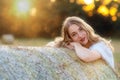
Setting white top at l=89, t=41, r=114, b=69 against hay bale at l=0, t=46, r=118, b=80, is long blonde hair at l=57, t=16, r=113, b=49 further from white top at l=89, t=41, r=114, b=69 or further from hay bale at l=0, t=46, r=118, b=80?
hay bale at l=0, t=46, r=118, b=80

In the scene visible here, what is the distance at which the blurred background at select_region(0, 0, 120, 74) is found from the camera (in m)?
24.5

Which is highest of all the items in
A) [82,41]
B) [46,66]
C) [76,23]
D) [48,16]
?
[76,23]

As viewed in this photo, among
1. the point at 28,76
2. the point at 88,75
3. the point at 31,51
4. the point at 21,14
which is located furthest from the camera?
the point at 21,14

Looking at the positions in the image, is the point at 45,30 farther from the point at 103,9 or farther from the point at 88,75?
the point at 88,75

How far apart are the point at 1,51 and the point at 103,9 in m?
19.9

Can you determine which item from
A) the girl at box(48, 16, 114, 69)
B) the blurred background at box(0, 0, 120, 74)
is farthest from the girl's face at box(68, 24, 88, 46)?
the blurred background at box(0, 0, 120, 74)

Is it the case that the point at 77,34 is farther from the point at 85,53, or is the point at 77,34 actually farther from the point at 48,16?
the point at 48,16

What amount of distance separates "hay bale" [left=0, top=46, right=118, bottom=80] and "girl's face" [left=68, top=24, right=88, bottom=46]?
0.65 ft

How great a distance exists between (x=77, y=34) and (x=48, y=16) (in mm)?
19048

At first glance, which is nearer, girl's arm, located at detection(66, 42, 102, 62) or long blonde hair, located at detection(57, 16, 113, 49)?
girl's arm, located at detection(66, 42, 102, 62)

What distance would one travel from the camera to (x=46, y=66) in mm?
5234

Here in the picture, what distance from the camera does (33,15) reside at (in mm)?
24656

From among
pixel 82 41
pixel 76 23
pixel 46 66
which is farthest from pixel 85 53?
pixel 46 66

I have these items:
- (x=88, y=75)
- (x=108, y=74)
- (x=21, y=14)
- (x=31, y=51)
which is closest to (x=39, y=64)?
(x=31, y=51)
